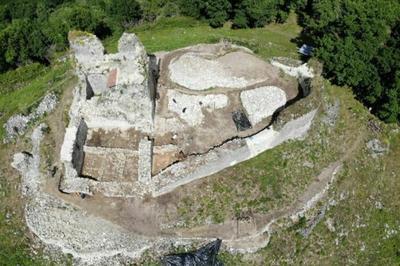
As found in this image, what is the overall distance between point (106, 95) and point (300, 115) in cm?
1345

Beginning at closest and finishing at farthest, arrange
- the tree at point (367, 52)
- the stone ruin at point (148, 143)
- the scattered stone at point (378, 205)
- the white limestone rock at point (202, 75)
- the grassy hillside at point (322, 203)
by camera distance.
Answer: the stone ruin at point (148, 143)
the grassy hillside at point (322, 203)
the scattered stone at point (378, 205)
the tree at point (367, 52)
the white limestone rock at point (202, 75)

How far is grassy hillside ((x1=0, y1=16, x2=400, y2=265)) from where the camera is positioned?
32500 millimetres

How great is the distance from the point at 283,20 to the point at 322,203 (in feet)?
81.1

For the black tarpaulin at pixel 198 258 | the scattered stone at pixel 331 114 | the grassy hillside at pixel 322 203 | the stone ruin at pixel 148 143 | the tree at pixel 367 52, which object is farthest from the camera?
the tree at pixel 367 52

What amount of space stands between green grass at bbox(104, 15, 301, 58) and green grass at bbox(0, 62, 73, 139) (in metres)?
6.15

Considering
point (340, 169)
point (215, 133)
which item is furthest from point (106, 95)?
point (340, 169)

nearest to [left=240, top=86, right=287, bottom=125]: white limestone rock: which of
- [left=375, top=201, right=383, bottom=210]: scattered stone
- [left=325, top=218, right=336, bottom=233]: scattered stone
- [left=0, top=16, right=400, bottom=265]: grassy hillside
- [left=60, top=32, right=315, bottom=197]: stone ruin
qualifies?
[left=60, top=32, right=315, bottom=197]: stone ruin

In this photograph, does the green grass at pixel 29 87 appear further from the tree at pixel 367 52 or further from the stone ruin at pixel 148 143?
the tree at pixel 367 52

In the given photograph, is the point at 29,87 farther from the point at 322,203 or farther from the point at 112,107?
the point at 322,203

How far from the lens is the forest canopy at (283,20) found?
38375 millimetres

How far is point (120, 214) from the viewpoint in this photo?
105 ft

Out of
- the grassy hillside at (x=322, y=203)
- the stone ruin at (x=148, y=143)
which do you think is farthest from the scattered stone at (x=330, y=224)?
the stone ruin at (x=148, y=143)

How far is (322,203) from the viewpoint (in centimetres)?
3419

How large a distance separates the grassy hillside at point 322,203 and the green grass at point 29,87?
449 millimetres
